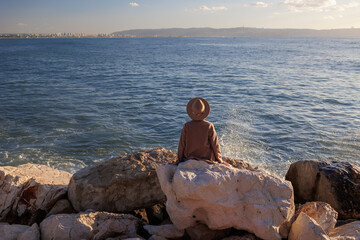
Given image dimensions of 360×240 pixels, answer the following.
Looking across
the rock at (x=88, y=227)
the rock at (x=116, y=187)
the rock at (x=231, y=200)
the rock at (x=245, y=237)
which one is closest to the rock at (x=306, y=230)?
the rock at (x=231, y=200)

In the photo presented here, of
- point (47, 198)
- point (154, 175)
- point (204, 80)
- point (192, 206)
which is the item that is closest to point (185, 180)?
point (192, 206)

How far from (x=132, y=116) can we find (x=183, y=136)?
11.7 meters

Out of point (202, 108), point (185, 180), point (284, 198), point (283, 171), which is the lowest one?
point (283, 171)

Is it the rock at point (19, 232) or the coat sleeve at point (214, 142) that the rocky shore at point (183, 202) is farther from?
the coat sleeve at point (214, 142)

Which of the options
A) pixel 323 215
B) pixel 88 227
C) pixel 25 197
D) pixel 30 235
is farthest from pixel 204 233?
pixel 25 197

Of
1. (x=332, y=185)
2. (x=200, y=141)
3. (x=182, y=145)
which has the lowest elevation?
(x=332, y=185)

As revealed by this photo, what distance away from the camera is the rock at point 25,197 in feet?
20.3

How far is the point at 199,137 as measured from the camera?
5.41 metres

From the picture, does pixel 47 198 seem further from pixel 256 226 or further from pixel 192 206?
pixel 256 226

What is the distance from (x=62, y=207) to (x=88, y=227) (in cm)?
159

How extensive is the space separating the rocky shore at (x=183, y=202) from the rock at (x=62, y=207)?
0.07 ft

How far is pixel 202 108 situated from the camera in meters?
5.29

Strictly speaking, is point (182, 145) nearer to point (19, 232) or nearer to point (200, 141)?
point (200, 141)

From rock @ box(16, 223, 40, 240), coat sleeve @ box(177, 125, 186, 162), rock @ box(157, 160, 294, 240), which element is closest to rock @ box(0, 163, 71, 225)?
rock @ box(16, 223, 40, 240)
